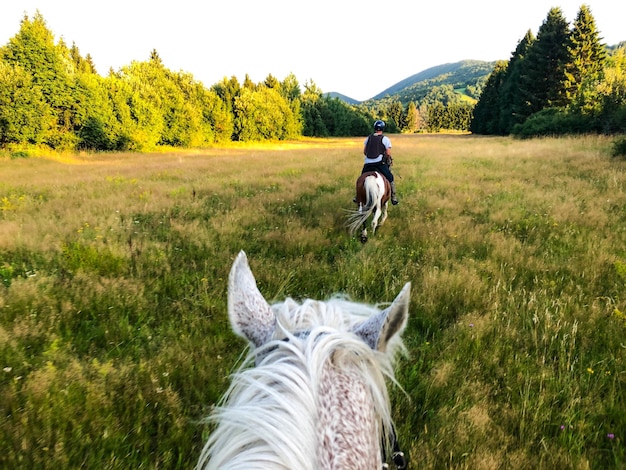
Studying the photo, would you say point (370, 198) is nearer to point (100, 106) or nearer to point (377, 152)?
point (377, 152)

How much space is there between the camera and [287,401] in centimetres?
100

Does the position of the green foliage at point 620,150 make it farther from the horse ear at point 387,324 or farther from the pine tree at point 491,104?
the pine tree at point 491,104

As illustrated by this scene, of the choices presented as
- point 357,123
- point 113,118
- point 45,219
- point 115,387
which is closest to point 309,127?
point 357,123

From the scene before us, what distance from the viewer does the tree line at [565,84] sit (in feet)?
82.1

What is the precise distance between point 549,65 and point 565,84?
335cm

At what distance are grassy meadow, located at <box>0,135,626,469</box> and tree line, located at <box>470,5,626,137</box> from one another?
23474mm

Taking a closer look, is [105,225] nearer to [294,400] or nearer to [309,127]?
[294,400]

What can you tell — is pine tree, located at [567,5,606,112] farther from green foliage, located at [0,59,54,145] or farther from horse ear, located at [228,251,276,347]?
green foliage, located at [0,59,54,145]

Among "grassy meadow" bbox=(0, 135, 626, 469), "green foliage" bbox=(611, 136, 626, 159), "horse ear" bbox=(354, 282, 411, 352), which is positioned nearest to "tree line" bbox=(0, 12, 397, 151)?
"grassy meadow" bbox=(0, 135, 626, 469)

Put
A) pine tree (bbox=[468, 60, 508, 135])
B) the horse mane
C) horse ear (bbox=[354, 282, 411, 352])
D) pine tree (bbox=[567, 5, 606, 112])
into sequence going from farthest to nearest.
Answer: pine tree (bbox=[468, 60, 508, 135]) < pine tree (bbox=[567, 5, 606, 112]) < horse ear (bbox=[354, 282, 411, 352]) < the horse mane

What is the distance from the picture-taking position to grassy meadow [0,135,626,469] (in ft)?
7.43

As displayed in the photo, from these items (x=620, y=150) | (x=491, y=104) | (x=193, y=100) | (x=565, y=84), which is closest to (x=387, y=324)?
(x=620, y=150)

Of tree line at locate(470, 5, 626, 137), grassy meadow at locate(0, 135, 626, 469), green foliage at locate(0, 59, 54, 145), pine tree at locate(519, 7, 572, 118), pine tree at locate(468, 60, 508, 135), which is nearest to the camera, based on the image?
grassy meadow at locate(0, 135, 626, 469)

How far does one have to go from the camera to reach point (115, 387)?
264 centimetres
